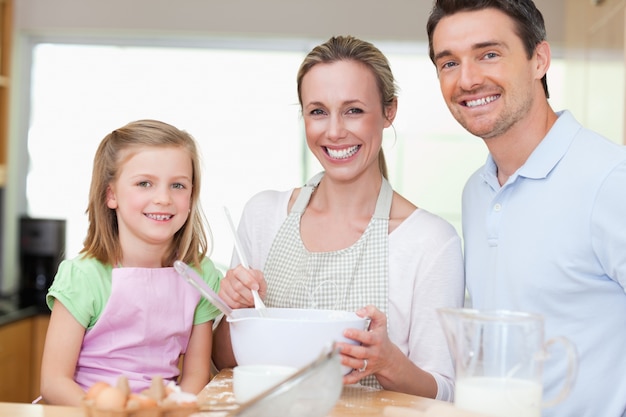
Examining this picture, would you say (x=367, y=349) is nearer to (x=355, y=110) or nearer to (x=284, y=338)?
(x=284, y=338)

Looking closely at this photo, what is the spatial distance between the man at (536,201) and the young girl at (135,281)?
23.1 inches

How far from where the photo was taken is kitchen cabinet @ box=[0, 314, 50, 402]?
3383mm

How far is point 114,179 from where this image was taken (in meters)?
1.74

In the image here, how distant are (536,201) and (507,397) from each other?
2.00ft

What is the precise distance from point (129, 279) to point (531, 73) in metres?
0.92

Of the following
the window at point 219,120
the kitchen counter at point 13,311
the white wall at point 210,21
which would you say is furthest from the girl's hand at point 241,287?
the white wall at point 210,21

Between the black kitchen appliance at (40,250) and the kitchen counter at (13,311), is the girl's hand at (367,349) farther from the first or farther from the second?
the black kitchen appliance at (40,250)

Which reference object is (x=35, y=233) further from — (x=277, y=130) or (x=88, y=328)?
(x=88, y=328)

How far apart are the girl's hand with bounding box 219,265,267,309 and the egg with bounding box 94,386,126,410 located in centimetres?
48

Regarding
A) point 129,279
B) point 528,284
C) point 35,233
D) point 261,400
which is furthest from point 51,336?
point 35,233

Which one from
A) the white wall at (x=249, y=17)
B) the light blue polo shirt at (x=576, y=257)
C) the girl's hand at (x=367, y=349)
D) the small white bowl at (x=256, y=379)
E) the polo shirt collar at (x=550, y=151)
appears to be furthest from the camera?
the white wall at (x=249, y=17)

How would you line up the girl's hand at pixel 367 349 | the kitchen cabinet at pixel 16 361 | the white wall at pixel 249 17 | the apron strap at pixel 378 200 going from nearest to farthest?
the girl's hand at pixel 367 349 → the apron strap at pixel 378 200 → the kitchen cabinet at pixel 16 361 → the white wall at pixel 249 17

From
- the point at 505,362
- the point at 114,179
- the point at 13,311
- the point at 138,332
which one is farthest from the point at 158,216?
the point at 13,311

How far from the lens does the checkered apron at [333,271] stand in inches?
67.4
